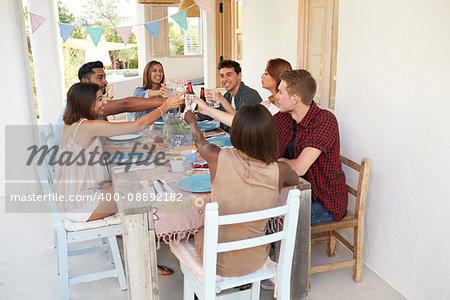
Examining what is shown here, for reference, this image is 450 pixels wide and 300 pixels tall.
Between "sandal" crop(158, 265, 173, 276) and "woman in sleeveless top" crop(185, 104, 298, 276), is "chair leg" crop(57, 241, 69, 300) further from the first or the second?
"woman in sleeveless top" crop(185, 104, 298, 276)

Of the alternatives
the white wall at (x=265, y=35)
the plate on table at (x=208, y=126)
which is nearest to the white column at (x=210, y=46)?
the white wall at (x=265, y=35)

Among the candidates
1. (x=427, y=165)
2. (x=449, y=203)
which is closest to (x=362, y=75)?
(x=427, y=165)

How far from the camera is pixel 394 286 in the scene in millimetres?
2266

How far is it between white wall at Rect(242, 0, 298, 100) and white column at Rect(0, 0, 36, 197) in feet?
7.17

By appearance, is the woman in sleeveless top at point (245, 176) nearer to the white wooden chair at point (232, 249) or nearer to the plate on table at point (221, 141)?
the white wooden chair at point (232, 249)

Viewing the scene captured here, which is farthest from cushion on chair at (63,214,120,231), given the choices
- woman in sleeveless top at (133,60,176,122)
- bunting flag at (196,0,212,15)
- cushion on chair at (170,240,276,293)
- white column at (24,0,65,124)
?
white column at (24,0,65,124)

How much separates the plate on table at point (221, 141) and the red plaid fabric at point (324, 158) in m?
0.43

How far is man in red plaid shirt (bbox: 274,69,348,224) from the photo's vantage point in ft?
6.89

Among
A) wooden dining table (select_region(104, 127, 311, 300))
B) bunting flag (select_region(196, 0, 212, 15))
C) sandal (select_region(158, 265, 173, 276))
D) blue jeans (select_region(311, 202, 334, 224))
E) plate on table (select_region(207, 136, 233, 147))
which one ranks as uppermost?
bunting flag (select_region(196, 0, 212, 15))

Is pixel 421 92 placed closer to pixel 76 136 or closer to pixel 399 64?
pixel 399 64

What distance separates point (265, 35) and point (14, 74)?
91.1 inches

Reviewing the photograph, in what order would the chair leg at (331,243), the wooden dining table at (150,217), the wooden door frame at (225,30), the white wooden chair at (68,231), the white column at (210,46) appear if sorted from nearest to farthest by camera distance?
the wooden dining table at (150,217)
the white wooden chair at (68,231)
the chair leg at (331,243)
the wooden door frame at (225,30)
the white column at (210,46)

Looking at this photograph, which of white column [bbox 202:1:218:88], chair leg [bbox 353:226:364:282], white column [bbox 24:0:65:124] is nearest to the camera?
chair leg [bbox 353:226:364:282]

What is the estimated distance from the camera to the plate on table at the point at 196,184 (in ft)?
5.72
